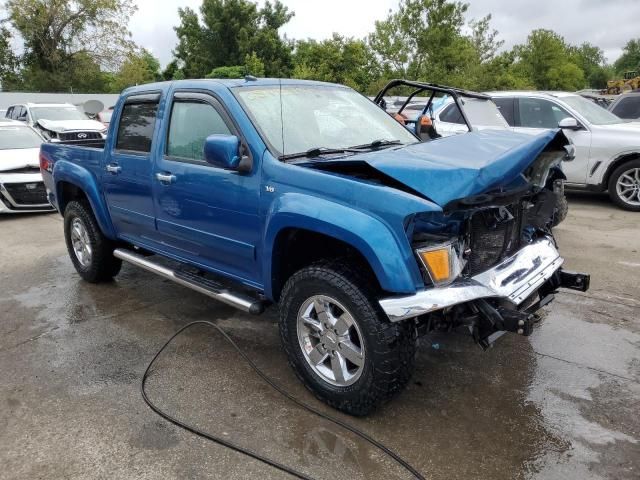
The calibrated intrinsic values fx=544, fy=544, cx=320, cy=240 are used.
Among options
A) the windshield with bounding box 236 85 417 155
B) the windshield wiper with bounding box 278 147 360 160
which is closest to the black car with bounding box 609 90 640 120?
the windshield with bounding box 236 85 417 155

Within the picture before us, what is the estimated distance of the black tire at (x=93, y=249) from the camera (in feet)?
17.3

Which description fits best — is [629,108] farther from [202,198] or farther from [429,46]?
[429,46]

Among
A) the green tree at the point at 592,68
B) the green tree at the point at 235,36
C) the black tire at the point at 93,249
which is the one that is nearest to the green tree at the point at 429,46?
the green tree at the point at 235,36

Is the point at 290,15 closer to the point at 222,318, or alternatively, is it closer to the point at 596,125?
the point at 596,125

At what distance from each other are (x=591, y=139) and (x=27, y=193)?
911cm

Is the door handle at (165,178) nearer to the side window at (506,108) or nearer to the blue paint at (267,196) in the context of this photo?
the blue paint at (267,196)

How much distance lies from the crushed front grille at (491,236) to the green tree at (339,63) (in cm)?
2313

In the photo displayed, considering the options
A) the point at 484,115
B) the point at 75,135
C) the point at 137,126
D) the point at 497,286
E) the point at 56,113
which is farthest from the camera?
the point at 56,113

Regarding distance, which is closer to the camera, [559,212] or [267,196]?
[267,196]

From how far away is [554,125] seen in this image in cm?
880

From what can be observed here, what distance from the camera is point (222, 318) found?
4.58 m

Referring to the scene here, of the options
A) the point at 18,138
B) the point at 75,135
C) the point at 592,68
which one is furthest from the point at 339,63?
the point at 592,68

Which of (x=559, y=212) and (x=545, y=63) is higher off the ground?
(x=545, y=63)

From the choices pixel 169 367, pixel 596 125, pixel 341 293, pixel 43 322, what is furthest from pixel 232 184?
pixel 596 125
